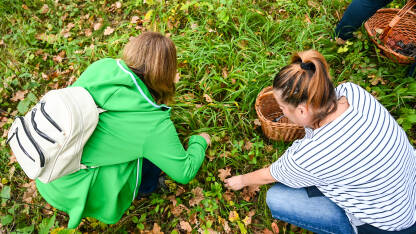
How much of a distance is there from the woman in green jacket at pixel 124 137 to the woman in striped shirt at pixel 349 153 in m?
0.87

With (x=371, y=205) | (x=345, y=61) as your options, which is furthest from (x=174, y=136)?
(x=345, y=61)

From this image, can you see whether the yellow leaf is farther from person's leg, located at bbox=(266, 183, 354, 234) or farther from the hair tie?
person's leg, located at bbox=(266, 183, 354, 234)

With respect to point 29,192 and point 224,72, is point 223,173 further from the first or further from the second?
point 29,192

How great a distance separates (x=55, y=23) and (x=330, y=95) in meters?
4.70

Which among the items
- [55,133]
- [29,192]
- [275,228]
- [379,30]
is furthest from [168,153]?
[379,30]

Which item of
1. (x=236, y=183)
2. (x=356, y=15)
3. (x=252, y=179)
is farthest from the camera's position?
(x=356, y=15)

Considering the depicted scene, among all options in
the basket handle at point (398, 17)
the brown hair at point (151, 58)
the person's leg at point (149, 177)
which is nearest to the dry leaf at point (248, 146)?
the person's leg at point (149, 177)

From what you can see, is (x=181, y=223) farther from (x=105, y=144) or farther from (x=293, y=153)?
(x=293, y=153)

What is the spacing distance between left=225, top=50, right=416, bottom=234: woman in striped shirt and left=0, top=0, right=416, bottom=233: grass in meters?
0.90

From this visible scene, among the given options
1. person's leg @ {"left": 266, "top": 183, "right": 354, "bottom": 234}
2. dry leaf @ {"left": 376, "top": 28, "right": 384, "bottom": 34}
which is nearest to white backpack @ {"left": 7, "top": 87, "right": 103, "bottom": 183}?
person's leg @ {"left": 266, "top": 183, "right": 354, "bottom": 234}

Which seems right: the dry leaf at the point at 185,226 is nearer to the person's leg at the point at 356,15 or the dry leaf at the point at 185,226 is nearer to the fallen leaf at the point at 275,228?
the fallen leaf at the point at 275,228

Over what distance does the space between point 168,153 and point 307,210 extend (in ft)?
4.06

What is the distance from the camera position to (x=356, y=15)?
288 cm

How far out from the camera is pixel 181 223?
254cm
